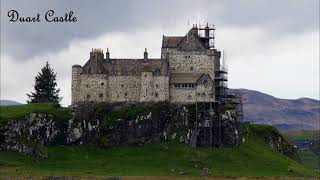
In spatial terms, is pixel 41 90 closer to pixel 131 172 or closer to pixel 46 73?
pixel 46 73

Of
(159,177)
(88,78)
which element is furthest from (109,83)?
(159,177)

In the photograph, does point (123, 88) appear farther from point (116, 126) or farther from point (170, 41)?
point (170, 41)

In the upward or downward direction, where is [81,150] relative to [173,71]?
downward

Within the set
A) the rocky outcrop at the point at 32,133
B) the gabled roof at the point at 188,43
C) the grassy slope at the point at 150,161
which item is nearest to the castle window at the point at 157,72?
the gabled roof at the point at 188,43

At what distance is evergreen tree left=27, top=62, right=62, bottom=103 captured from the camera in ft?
606

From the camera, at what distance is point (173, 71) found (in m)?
160

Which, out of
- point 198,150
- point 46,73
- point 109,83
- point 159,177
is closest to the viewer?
point 159,177

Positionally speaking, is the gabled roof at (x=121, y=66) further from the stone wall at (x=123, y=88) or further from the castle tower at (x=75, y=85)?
the castle tower at (x=75, y=85)

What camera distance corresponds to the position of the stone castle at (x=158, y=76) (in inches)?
6137

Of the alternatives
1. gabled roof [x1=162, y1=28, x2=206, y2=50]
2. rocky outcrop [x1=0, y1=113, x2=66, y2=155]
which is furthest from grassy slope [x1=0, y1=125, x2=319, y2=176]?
gabled roof [x1=162, y1=28, x2=206, y2=50]

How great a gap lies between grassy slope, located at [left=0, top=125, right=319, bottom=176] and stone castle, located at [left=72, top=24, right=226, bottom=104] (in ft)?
41.4

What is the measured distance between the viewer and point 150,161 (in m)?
139

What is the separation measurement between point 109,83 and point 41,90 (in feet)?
114

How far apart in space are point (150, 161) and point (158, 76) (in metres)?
23.7
